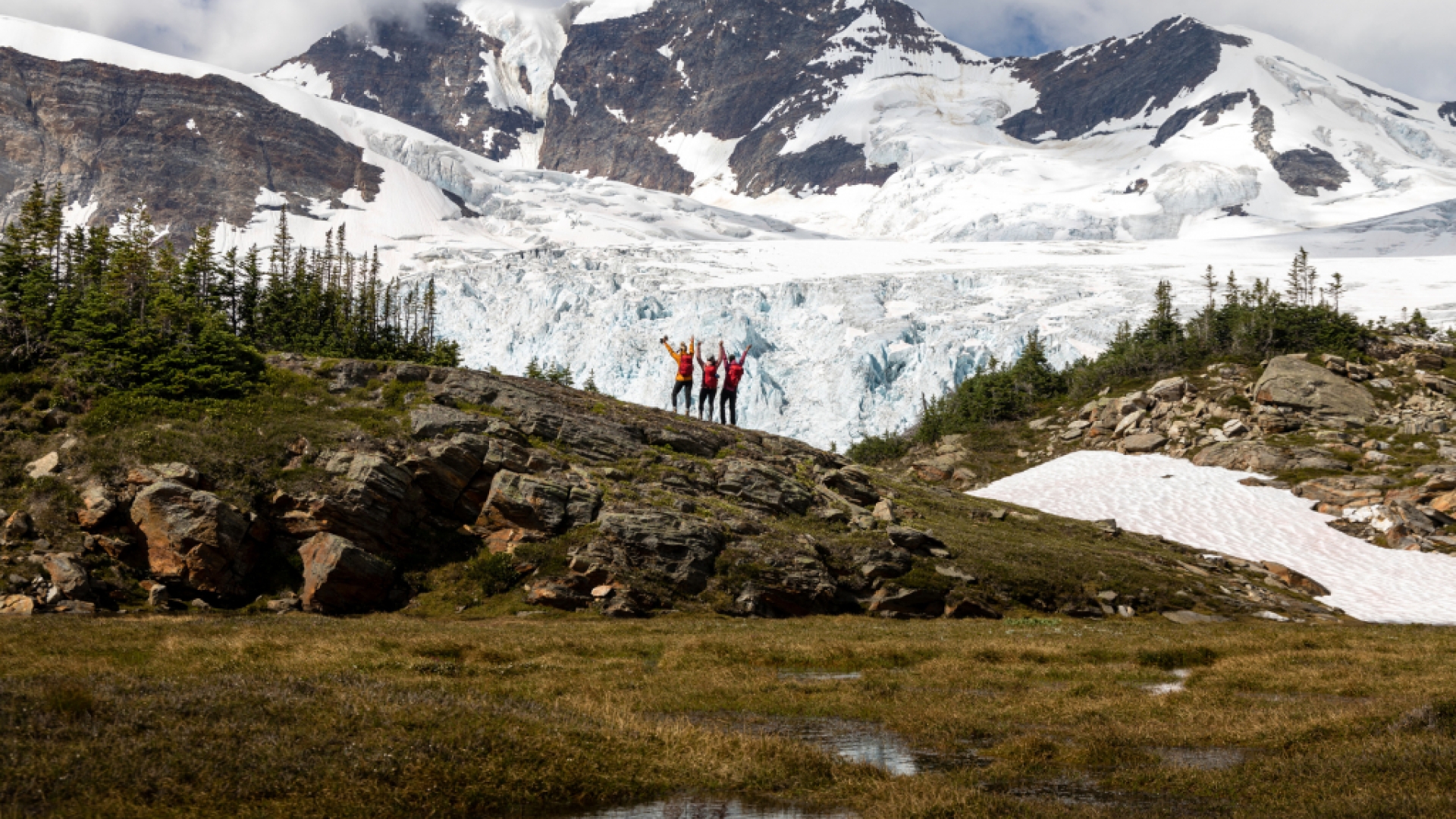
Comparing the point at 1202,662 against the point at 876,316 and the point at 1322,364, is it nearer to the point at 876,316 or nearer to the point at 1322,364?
the point at 1322,364

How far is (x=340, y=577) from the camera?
26.5 m

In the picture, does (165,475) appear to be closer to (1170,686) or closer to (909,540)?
(909,540)

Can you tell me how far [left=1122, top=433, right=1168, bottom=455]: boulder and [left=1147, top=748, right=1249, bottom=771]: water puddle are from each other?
2616 inches

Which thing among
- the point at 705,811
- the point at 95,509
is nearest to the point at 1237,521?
the point at 705,811

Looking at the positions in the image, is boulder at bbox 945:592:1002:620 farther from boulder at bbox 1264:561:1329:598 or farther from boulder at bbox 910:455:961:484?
boulder at bbox 910:455:961:484

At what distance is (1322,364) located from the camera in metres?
77.4

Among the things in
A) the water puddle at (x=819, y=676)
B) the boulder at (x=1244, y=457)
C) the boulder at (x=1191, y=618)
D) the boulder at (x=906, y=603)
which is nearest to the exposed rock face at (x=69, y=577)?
the water puddle at (x=819, y=676)

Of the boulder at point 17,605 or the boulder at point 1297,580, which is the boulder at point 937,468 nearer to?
the boulder at point 1297,580

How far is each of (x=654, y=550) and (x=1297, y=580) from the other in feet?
107

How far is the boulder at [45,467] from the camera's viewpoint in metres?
27.6

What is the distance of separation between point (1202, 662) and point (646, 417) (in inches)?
1072

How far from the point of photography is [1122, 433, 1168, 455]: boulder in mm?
73688

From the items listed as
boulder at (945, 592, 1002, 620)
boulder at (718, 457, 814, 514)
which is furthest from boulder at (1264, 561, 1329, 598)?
boulder at (718, 457, 814, 514)

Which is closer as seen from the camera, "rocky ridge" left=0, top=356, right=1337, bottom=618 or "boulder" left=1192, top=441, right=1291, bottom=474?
"rocky ridge" left=0, top=356, right=1337, bottom=618
